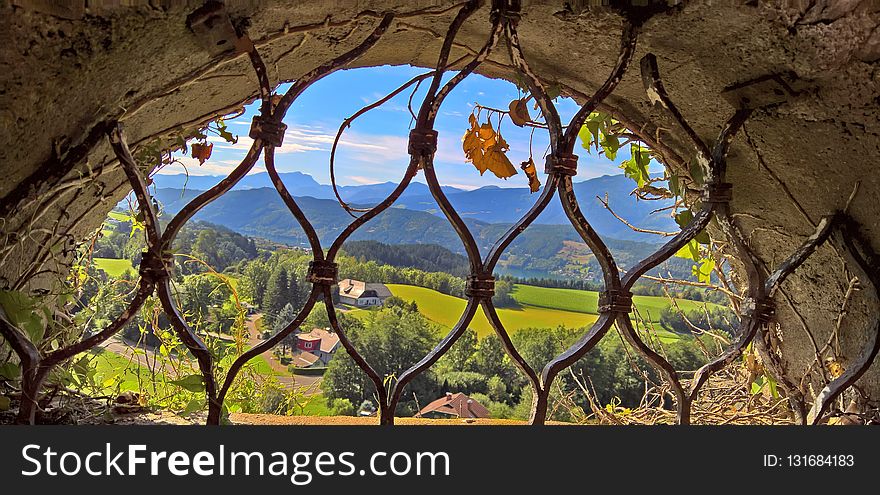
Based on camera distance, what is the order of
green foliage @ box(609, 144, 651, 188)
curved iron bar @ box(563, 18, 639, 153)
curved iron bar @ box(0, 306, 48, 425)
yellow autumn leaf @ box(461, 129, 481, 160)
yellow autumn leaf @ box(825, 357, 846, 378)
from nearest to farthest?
curved iron bar @ box(0, 306, 48, 425) → curved iron bar @ box(563, 18, 639, 153) → yellow autumn leaf @ box(825, 357, 846, 378) → yellow autumn leaf @ box(461, 129, 481, 160) → green foliage @ box(609, 144, 651, 188)

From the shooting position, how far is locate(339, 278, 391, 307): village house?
99cm

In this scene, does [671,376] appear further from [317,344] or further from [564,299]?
[317,344]

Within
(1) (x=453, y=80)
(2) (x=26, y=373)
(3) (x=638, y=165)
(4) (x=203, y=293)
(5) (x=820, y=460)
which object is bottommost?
(5) (x=820, y=460)

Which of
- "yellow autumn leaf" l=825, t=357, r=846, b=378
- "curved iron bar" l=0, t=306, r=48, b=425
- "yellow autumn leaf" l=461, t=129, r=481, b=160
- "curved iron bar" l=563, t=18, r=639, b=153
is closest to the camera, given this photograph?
"curved iron bar" l=0, t=306, r=48, b=425

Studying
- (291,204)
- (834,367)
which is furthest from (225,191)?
(834,367)

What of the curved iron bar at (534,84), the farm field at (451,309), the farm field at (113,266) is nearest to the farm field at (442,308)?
the farm field at (451,309)

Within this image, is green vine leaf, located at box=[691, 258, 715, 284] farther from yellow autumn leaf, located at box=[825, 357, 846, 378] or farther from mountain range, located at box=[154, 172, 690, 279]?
yellow autumn leaf, located at box=[825, 357, 846, 378]

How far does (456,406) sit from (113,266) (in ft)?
2.01

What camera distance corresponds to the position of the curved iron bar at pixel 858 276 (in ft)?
2.82

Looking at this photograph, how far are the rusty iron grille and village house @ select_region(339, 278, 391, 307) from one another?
0.17 metres

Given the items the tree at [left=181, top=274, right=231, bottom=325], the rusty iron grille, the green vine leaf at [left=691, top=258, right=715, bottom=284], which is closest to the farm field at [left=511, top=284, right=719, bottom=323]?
the green vine leaf at [left=691, top=258, right=715, bottom=284]

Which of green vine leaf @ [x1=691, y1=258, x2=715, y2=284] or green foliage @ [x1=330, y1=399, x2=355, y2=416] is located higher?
green vine leaf @ [x1=691, y1=258, x2=715, y2=284]

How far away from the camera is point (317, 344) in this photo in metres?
1.01

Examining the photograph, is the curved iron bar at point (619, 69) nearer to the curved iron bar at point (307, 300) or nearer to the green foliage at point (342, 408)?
the curved iron bar at point (307, 300)
